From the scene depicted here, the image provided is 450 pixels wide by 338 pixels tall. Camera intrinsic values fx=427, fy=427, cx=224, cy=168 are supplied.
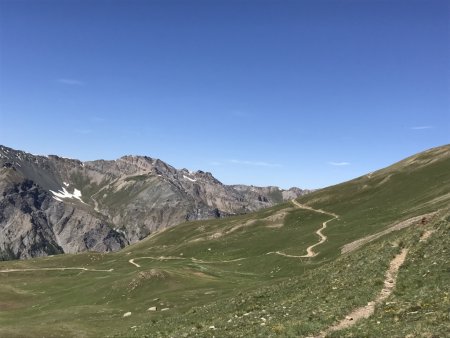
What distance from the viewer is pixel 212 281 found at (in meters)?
71.0

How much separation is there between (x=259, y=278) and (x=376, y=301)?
46.9m

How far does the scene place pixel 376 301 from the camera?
28891 millimetres

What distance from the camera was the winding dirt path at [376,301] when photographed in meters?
25.2

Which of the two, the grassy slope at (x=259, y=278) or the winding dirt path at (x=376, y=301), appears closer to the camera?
the winding dirt path at (x=376, y=301)

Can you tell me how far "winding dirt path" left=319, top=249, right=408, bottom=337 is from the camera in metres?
25.2

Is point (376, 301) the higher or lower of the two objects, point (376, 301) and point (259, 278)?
the higher

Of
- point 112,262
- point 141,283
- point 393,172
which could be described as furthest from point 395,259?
point 393,172

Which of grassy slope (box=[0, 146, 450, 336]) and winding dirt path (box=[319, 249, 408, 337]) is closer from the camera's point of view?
winding dirt path (box=[319, 249, 408, 337])

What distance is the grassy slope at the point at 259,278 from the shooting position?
30.1 metres

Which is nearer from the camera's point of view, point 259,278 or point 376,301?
point 376,301

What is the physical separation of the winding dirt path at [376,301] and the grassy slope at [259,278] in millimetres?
543

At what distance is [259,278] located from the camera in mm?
74438

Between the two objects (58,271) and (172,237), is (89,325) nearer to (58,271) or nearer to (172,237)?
(58,271)

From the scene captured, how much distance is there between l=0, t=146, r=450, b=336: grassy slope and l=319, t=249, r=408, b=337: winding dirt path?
543mm
